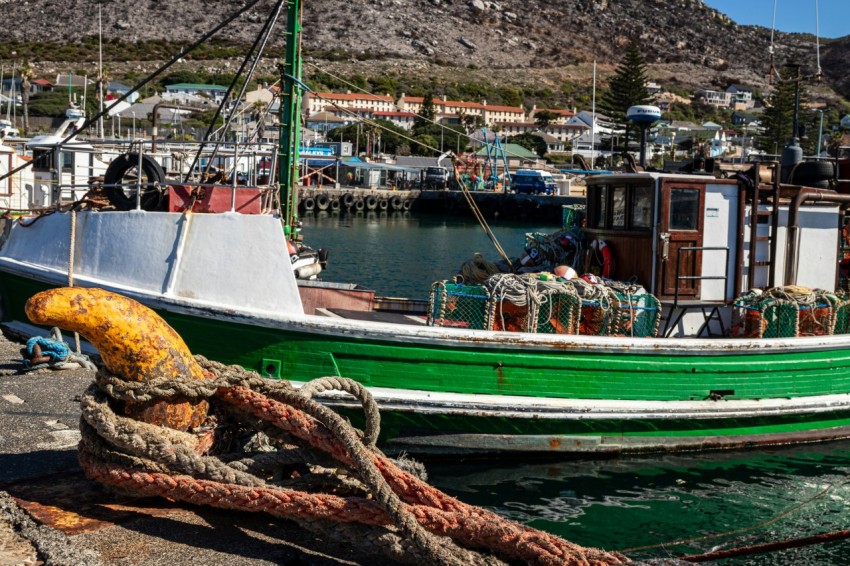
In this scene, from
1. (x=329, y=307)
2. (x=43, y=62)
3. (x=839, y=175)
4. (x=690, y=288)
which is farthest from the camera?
(x=43, y=62)

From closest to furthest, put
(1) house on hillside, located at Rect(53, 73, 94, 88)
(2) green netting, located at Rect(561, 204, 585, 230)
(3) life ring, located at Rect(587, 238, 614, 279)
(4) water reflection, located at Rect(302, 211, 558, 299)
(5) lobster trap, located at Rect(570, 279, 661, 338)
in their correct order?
(5) lobster trap, located at Rect(570, 279, 661, 338) < (3) life ring, located at Rect(587, 238, 614, 279) < (2) green netting, located at Rect(561, 204, 585, 230) < (4) water reflection, located at Rect(302, 211, 558, 299) < (1) house on hillside, located at Rect(53, 73, 94, 88)

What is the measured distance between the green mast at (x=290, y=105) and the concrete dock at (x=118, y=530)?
680cm

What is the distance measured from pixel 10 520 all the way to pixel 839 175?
10023 millimetres

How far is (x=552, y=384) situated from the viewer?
827 centimetres

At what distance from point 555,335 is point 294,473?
374cm

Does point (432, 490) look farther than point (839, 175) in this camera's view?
No

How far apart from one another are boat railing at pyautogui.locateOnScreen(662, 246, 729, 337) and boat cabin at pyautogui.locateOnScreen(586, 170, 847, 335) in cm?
1

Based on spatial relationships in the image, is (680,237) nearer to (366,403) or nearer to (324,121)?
(366,403)

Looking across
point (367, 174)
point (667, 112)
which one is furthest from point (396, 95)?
point (367, 174)

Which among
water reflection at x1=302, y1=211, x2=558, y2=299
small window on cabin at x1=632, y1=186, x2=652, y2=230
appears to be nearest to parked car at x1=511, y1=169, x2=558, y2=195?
water reflection at x1=302, y1=211, x2=558, y2=299

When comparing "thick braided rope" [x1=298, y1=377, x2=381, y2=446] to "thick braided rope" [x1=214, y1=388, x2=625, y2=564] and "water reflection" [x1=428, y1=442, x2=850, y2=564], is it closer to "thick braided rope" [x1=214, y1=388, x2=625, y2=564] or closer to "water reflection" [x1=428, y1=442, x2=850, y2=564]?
"thick braided rope" [x1=214, y1=388, x2=625, y2=564]

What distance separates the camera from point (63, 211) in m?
9.06

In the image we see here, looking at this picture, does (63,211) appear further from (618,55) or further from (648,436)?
(618,55)

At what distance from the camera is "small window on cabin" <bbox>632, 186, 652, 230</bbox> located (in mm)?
9047
